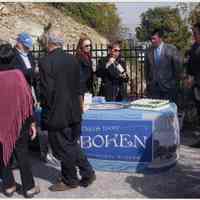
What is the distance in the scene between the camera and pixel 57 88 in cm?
614

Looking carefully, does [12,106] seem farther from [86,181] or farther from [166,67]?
[166,67]

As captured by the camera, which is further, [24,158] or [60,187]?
[60,187]

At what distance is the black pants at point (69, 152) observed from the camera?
630 cm

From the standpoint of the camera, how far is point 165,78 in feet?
28.8

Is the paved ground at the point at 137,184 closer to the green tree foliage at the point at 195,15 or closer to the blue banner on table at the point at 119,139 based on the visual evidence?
the blue banner on table at the point at 119,139

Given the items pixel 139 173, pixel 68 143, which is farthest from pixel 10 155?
pixel 139 173

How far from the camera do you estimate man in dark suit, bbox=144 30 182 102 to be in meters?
8.70

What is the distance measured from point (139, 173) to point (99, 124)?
0.78 metres

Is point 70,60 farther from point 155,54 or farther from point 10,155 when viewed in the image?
point 155,54

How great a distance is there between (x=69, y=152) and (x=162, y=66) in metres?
2.95

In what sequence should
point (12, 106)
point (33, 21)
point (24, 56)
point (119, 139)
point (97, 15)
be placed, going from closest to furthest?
1. point (12, 106)
2. point (119, 139)
3. point (24, 56)
4. point (33, 21)
5. point (97, 15)

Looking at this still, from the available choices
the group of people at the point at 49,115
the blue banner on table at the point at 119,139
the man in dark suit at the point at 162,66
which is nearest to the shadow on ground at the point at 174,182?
the blue banner on table at the point at 119,139

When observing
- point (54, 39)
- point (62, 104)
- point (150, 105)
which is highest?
point (54, 39)

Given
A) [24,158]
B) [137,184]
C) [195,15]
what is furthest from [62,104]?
[195,15]
